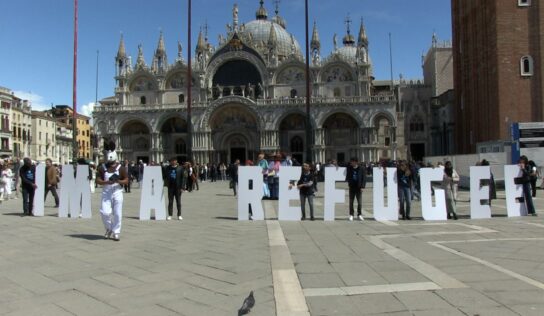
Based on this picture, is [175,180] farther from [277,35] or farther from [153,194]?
[277,35]

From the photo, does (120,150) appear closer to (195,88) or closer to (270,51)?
(195,88)

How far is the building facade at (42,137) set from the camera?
261 ft

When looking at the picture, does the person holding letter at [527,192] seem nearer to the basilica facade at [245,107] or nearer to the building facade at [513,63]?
the building facade at [513,63]

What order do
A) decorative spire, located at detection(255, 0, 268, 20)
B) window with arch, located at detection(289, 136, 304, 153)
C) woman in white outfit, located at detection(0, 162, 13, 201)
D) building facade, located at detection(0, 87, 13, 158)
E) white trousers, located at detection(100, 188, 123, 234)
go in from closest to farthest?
white trousers, located at detection(100, 188, 123, 234), woman in white outfit, located at detection(0, 162, 13, 201), window with arch, located at detection(289, 136, 304, 153), building facade, located at detection(0, 87, 13, 158), decorative spire, located at detection(255, 0, 268, 20)

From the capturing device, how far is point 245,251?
29.2ft

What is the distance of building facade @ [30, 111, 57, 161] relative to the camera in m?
79.7

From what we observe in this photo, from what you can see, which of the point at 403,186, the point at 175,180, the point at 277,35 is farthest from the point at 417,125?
the point at 175,180

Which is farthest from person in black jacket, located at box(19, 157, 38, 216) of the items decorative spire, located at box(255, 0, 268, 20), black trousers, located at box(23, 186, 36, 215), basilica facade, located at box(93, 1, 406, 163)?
decorative spire, located at box(255, 0, 268, 20)

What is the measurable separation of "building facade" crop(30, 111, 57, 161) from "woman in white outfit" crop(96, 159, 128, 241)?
75883 mm

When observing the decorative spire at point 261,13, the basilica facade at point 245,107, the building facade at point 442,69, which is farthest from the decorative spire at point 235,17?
the building facade at point 442,69

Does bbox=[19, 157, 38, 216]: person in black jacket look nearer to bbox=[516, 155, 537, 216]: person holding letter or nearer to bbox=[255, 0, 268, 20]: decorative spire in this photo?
bbox=[516, 155, 537, 216]: person holding letter

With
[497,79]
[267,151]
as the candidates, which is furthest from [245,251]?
[267,151]

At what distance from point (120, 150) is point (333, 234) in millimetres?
51724

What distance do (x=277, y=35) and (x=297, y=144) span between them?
61.7 ft
